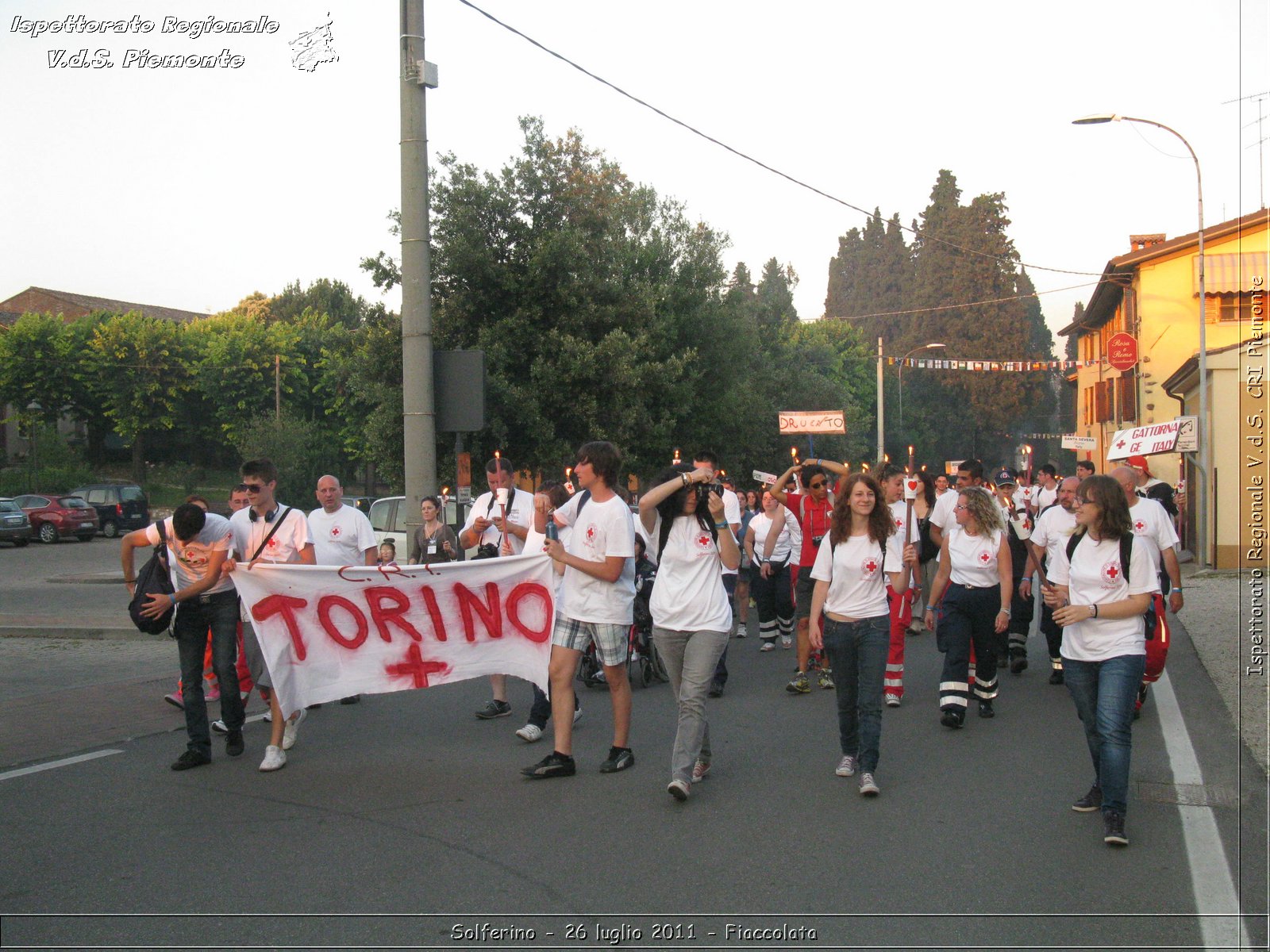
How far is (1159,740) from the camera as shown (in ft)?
25.1

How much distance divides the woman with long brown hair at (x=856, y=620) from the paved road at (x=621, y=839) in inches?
14.1

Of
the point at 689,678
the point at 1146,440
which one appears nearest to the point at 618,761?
the point at 689,678

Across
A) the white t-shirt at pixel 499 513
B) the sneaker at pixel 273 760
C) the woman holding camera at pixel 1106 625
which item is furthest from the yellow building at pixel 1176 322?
the sneaker at pixel 273 760

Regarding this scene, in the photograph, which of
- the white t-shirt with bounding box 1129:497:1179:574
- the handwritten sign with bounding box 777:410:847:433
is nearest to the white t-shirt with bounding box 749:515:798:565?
the white t-shirt with bounding box 1129:497:1179:574

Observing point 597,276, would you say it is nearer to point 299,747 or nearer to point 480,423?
point 480,423

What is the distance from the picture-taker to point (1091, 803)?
5797mm

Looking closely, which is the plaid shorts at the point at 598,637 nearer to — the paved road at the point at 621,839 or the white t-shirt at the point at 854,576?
the paved road at the point at 621,839

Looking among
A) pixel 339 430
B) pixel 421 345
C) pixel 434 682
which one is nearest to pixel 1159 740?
pixel 434 682

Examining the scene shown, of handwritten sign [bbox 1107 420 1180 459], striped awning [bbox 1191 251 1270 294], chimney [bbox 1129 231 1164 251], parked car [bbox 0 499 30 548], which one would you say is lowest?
parked car [bbox 0 499 30 548]

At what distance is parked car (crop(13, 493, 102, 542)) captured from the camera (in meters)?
35.6

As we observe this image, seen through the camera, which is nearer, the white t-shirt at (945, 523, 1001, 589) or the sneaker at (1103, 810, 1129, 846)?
the sneaker at (1103, 810, 1129, 846)

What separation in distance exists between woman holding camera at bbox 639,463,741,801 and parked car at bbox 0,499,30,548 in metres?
33.1

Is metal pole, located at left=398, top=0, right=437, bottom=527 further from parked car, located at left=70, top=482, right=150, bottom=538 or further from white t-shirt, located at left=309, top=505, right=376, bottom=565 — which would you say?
parked car, located at left=70, top=482, right=150, bottom=538

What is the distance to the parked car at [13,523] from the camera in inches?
1329
